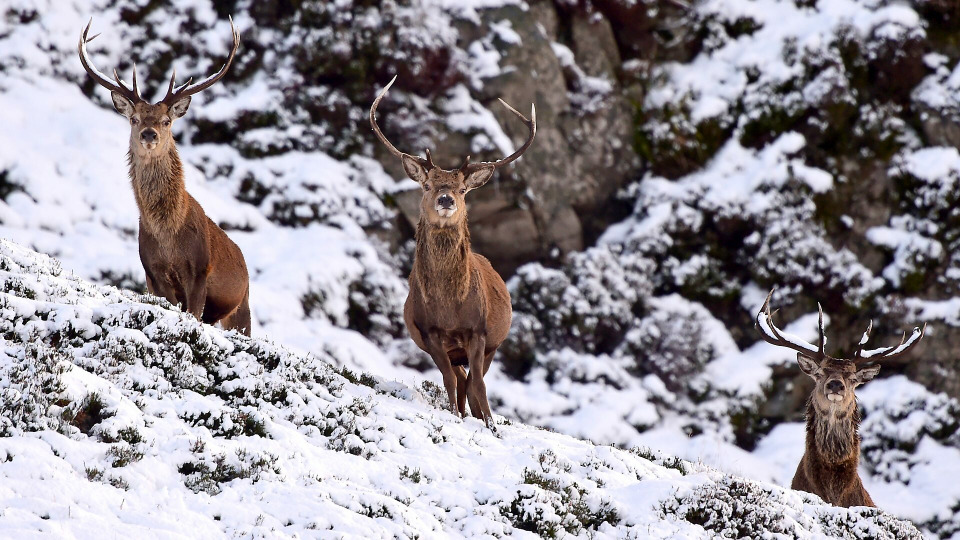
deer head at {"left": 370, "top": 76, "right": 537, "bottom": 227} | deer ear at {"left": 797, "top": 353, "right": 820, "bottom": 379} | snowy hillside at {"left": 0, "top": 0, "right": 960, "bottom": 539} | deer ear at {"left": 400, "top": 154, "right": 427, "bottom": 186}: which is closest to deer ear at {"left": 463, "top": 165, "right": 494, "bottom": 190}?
deer head at {"left": 370, "top": 76, "right": 537, "bottom": 227}

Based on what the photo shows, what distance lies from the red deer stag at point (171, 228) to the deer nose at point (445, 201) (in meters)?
2.02

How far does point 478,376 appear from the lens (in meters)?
8.54

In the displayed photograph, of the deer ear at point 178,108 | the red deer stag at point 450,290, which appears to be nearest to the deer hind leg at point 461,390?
the red deer stag at point 450,290

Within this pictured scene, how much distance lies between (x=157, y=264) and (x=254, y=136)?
27.2 feet

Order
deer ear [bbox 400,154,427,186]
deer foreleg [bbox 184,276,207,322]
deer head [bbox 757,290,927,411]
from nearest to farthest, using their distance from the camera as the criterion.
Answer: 1. deer foreleg [bbox 184,276,207,322]
2. deer ear [bbox 400,154,427,186]
3. deer head [bbox 757,290,927,411]

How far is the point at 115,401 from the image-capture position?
570 centimetres

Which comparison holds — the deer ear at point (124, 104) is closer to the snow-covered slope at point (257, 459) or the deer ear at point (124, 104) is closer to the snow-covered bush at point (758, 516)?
the snow-covered slope at point (257, 459)

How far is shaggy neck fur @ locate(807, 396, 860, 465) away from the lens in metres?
9.59

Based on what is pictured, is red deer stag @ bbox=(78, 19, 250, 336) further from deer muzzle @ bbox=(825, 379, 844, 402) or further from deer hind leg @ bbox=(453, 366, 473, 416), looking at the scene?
deer muzzle @ bbox=(825, 379, 844, 402)

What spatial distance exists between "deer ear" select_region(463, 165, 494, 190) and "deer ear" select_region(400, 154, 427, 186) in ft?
1.21

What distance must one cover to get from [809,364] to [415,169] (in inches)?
173

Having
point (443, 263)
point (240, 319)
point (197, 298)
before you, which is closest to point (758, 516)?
point (443, 263)

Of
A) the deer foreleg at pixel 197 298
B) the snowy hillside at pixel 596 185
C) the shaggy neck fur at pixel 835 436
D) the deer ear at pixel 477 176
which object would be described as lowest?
the deer foreleg at pixel 197 298

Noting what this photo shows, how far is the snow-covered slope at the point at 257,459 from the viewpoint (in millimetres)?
5016
